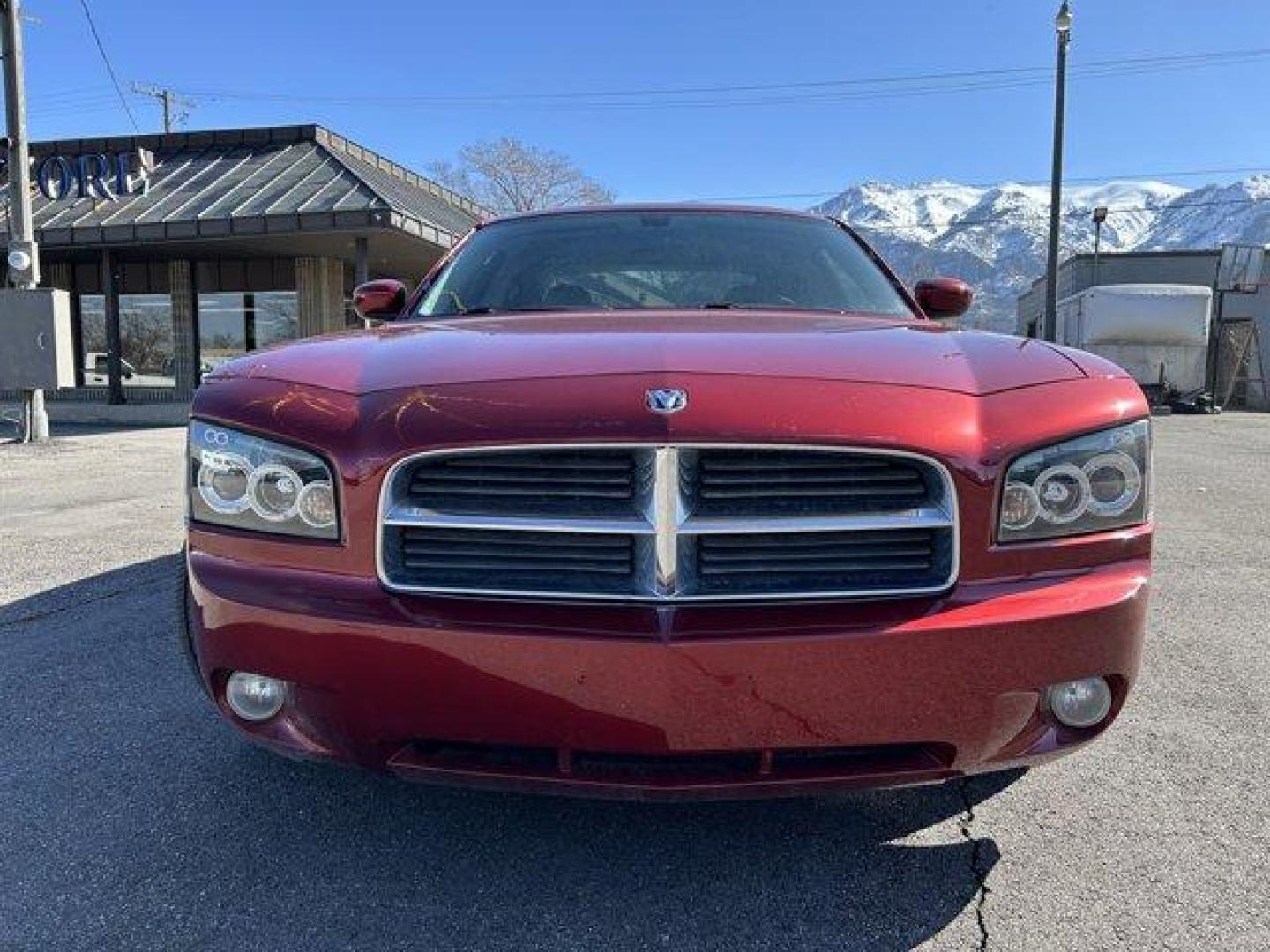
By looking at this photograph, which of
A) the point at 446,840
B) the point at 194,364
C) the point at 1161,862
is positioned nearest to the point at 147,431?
the point at 194,364

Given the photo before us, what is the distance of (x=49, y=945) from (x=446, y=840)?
0.81 meters

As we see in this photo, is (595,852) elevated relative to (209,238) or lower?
lower

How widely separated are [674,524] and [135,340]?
2166 centimetres

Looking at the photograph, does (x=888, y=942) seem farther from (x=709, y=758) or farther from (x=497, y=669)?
(x=497, y=669)

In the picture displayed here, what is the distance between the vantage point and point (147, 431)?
48.8 ft

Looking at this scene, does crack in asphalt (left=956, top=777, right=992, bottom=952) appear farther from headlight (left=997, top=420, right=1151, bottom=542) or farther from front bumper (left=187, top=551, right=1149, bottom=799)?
headlight (left=997, top=420, right=1151, bottom=542)

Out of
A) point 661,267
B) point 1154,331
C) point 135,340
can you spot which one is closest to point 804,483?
point 661,267

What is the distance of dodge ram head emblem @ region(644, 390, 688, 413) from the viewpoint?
1.80m

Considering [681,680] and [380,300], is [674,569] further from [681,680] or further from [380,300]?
[380,300]

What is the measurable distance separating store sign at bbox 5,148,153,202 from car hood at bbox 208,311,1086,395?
55.2 ft

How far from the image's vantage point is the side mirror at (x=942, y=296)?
128 inches

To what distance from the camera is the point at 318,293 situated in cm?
1900

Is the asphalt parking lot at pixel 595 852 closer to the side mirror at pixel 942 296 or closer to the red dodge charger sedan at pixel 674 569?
the red dodge charger sedan at pixel 674 569

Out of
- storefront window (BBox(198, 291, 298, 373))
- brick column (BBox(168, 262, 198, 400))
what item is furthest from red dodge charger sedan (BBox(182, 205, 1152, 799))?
brick column (BBox(168, 262, 198, 400))
